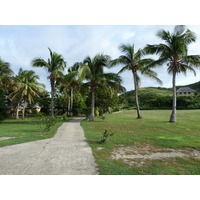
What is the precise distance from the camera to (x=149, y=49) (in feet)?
47.8

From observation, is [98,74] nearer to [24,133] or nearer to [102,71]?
[102,71]

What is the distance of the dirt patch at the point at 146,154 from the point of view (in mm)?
4215

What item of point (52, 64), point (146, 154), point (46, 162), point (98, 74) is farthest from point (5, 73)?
point (146, 154)

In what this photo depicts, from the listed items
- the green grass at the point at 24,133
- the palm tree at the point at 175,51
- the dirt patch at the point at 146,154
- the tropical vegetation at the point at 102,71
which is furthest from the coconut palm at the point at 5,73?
the dirt patch at the point at 146,154

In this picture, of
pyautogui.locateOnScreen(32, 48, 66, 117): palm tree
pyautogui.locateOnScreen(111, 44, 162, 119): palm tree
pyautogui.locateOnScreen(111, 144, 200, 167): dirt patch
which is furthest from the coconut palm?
pyautogui.locateOnScreen(111, 144, 200, 167): dirt patch

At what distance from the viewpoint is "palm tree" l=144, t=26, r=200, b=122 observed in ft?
42.7

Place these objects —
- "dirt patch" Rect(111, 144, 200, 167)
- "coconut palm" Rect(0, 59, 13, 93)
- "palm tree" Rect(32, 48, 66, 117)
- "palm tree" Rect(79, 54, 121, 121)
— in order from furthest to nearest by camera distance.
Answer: "coconut palm" Rect(0, 59, 13, 93), "palm tree" Rect(32, 48, 66, 117), "palm tree" Rect(79, 54, 121, 121), "dirt patch" Rect(111, 144, 200, 167)

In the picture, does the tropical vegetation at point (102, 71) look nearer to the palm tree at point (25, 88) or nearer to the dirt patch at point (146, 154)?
the palm tree at point (25, 88)

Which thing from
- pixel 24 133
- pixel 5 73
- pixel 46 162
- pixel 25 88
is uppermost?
pixel 5 73

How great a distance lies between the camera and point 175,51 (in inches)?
531

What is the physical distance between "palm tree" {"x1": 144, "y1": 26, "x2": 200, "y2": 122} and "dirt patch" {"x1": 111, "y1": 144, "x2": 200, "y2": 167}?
9.94 meters

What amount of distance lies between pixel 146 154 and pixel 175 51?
12071 mm

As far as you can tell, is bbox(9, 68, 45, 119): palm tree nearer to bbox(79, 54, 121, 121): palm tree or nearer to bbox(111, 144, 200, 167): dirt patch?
bbox(79, 54, 121, 121): palm tree

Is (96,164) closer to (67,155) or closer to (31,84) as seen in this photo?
(67,155)
